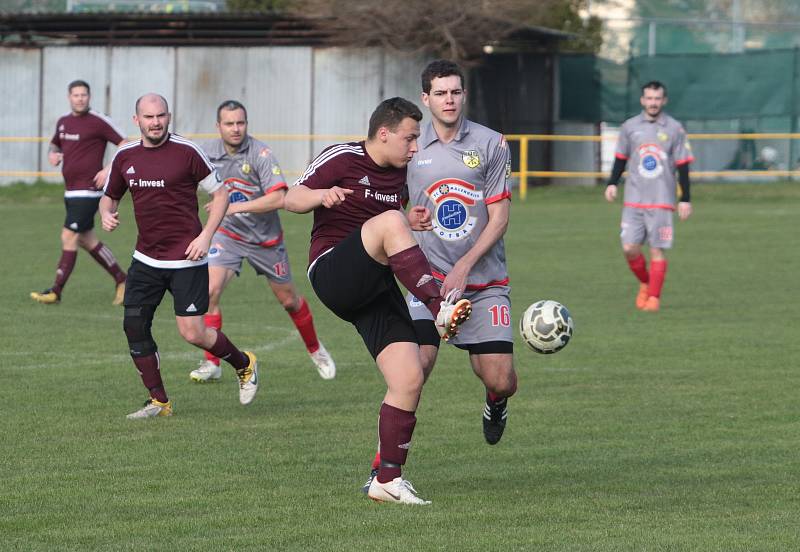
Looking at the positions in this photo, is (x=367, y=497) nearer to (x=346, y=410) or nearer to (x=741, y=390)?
(x=346, y=410)

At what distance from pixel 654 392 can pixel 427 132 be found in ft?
11.2

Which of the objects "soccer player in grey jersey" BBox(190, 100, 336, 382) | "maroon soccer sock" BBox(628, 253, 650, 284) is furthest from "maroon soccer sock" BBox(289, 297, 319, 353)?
"maroon soccer sock" BBox(628, 253, 650, 284)

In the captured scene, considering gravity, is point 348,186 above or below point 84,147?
below

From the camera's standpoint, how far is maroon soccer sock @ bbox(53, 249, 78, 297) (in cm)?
1547

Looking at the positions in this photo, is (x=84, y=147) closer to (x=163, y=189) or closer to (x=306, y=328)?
(x=306, y=328)

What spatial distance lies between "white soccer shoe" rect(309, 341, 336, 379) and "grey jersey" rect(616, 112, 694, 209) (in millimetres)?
5701

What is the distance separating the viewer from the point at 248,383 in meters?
9.74

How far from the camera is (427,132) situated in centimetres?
770

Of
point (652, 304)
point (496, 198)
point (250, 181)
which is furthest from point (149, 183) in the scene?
point (652, 304)

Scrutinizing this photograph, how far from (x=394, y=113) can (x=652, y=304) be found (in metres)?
8.89

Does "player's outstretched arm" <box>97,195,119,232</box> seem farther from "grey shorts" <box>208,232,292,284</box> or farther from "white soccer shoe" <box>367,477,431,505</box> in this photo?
"white soccer shoe" <box>367,477,431,505</box>

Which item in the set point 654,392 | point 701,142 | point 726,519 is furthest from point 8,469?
point 701,142

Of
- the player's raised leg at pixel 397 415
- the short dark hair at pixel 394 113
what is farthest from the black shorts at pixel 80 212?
the player's raised leg at pixel 397 415

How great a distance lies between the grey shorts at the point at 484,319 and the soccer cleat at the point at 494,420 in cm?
45
